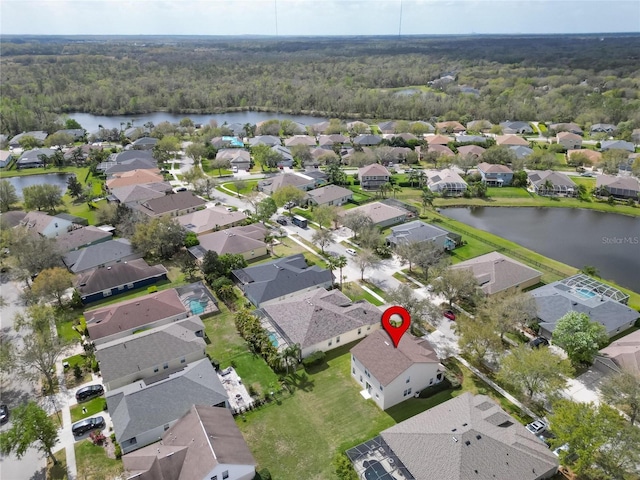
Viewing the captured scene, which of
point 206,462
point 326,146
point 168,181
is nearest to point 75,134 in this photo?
point 168,181

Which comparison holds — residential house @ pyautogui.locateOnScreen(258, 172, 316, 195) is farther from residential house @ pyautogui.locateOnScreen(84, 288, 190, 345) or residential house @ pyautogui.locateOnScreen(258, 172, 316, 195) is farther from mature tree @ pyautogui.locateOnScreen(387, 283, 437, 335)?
mature tree @ pyautogui.locateOnScreen(387, 283, 437, 335)

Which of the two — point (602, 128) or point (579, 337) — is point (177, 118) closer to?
point (602, 128)

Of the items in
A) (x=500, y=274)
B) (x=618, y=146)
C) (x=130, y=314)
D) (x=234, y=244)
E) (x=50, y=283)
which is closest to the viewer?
(x=130, y=314)

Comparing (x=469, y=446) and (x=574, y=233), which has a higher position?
(x=469, y=446)

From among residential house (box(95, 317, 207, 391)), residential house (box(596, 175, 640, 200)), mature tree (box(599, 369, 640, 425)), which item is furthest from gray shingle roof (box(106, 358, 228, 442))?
residential house (box(596, 175, 640, 200))

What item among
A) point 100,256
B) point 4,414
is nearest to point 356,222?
point 100,256

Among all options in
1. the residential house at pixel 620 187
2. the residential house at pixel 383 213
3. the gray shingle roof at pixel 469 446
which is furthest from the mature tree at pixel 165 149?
the residential house at pixel 620 187

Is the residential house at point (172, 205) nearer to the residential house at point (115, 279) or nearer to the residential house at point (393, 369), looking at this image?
the residential house at point (115, 279)
